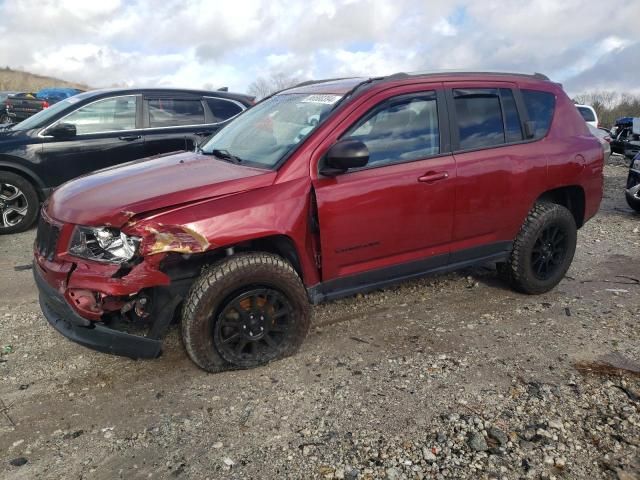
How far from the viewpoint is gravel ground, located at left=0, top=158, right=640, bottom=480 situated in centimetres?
244

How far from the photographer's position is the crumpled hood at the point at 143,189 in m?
2.84

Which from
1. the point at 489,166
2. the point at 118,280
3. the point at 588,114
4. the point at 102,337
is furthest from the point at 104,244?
the point at 588,114

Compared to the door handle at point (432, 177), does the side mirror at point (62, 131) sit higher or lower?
higher

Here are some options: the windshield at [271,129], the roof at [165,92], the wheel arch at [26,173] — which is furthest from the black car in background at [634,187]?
the wheel arch at [26,173]

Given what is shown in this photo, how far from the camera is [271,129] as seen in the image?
3.74m

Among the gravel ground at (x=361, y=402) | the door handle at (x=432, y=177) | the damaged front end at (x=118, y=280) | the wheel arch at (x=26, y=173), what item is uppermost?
the wheel arch at (x=26, y=173)

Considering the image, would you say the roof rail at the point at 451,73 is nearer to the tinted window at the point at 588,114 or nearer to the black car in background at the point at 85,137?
the black car in background at the point at 85,137

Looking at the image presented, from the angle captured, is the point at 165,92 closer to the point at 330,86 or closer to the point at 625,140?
the point at 330,86

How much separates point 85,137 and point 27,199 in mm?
1040

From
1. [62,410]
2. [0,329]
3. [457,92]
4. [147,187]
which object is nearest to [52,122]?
[0,329]

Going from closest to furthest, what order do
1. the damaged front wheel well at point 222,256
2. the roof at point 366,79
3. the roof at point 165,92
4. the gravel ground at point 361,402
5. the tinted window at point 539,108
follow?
the gravel ground at point 361,402, the damaged front wheel well at point 222,256, the roof at point 366,79, the tinted window at point 539,108, the roof at point 165,92

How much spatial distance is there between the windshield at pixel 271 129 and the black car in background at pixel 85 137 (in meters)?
2.04

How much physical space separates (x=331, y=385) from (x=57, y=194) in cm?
213

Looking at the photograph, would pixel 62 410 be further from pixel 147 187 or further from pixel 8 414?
pixel 147 187
